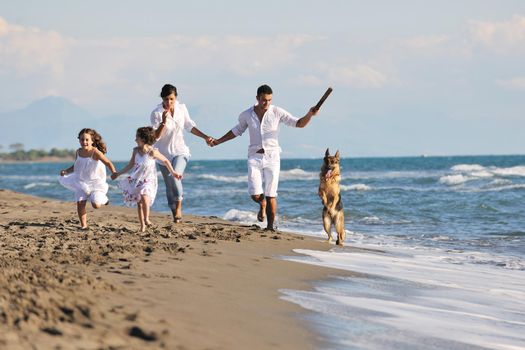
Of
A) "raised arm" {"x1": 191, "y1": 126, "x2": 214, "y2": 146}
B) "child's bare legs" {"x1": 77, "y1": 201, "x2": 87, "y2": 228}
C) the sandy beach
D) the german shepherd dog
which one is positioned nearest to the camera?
the sandy beach

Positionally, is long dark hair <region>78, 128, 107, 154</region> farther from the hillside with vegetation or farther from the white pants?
the hillside with vegetation

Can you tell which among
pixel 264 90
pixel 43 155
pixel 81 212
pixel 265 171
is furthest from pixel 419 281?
pixel 43 155

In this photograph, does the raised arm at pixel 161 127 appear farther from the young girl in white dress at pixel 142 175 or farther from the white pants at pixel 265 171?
the white pants at pixel 265 171

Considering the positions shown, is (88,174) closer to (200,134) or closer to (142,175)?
(142,175)

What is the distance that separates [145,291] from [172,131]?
5.56m

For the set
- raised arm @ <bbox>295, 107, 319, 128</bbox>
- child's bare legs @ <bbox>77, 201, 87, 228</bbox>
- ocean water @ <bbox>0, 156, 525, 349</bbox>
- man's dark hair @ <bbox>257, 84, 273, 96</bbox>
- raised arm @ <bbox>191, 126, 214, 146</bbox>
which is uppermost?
man's dark hair @ <bbox>257, 84, 273, 96</bbox>

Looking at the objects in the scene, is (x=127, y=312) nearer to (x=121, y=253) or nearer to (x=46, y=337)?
(x=46, y=337)

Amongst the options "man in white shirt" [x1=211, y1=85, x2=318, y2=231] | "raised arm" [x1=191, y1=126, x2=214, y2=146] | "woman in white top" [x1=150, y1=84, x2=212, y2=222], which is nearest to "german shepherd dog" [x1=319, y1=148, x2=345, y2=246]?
"man in white shirt" [x1=211, y1=85, x2=318, y2=231]

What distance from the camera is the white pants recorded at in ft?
34.7

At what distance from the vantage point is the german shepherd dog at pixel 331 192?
10.2 metres

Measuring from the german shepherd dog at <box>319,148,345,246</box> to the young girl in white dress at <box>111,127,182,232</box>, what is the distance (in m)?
2.15

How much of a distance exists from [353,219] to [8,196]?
786cm

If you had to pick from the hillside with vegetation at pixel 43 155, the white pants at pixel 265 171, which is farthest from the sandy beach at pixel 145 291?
the hillside with vegetation at pixel 43 155

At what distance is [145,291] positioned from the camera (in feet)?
17.3
